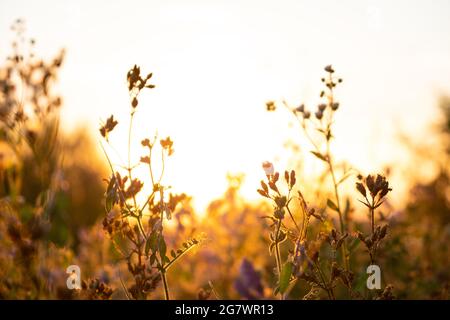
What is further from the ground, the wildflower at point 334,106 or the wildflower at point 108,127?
the wildflower at point 334,106

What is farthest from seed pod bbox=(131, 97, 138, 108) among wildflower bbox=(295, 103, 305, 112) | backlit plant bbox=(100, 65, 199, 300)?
wildflower bbox=(295, 103, 305, 112)

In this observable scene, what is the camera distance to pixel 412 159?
999cm

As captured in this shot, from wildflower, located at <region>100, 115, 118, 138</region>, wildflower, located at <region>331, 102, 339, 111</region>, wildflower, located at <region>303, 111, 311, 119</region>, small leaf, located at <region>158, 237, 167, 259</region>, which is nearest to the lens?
small leaf, located at <region>158, 237, 167, 259</region>

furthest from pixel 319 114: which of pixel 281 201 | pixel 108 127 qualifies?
pixel 108 127

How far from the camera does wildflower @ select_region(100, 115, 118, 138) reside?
2.33m

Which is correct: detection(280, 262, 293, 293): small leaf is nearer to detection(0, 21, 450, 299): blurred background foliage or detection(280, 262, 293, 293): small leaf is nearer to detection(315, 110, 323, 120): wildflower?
detection(0, 21, 450, 299): blurred background foliage

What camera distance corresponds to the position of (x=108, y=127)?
2.33 metres

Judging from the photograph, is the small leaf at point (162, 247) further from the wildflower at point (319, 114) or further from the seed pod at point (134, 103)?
the wildflower at point (319, 114)

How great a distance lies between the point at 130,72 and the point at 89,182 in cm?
1227

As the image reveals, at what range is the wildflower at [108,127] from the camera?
233cm

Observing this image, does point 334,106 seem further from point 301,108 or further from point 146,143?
point 146,143

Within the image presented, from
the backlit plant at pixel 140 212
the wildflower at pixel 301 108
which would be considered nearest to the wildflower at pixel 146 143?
the backlit plant at pixel 140 212
